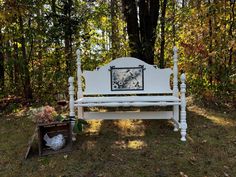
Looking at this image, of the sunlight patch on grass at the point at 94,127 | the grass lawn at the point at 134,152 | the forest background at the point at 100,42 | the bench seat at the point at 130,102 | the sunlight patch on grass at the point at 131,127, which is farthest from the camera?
the forest background at the point at 100,42

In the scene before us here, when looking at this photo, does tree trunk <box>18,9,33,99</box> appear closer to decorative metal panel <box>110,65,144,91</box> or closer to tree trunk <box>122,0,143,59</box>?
tree trunk <box>122,0,143,59</box>

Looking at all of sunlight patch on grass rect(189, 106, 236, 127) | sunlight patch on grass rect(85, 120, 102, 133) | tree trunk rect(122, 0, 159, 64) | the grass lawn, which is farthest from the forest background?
sunlight patch on grass rect(85, 120, 102, 133)

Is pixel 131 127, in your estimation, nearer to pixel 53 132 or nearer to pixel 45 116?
pixel 53 132

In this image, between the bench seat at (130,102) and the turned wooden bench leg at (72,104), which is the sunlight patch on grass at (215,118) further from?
the turned wooden bench leg at (72,104)

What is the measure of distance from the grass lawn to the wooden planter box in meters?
0.09

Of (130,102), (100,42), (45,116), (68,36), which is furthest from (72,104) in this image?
(100,42)

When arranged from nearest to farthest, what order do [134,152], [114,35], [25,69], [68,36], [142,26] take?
[134,152]
[142,26]
[25,69]
[68,36]
[114,35]

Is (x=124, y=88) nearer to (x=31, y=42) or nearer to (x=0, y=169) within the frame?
(x=0, y=169)

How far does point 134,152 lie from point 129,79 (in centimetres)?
127

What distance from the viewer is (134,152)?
3.19 m

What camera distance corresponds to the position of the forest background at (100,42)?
17.9ft

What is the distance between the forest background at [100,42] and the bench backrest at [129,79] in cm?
148

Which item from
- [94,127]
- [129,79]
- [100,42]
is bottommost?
[94,127]

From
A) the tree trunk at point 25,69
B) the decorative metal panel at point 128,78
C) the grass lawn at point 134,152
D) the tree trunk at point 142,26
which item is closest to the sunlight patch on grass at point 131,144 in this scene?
the grass lawn at point 134,152
